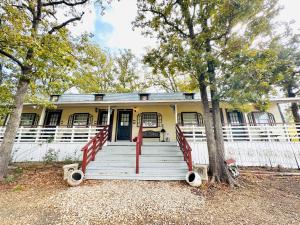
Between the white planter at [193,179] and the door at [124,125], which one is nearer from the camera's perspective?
the white planter at [193,179]

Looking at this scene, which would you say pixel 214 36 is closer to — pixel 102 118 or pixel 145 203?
pixel 145 203

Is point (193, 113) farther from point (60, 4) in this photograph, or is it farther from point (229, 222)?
point (60, 4)

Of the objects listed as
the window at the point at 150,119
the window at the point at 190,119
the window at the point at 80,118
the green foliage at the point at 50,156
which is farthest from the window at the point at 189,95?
the green foliage at the point at 50,156

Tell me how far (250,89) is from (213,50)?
6.78 feet

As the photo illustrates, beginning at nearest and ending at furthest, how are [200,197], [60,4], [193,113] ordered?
[200,197]
[60,4]
[193,113]

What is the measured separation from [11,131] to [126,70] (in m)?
16.0

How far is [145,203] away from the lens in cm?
378

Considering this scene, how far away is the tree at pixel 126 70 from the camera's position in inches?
785

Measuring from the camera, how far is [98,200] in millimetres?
3881

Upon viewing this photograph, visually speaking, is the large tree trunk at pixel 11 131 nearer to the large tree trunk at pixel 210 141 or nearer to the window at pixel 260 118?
the large tree trunk at pixel 210 141

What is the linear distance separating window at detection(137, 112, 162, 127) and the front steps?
2.43 metres

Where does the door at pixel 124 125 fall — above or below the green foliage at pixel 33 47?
below

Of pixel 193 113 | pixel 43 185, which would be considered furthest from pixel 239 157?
pixel 43 185

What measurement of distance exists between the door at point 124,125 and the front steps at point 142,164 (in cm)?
232
